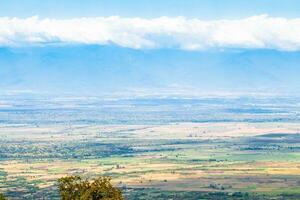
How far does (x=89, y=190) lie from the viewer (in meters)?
45.1

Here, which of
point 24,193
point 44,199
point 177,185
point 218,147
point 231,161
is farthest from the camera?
point 218,147

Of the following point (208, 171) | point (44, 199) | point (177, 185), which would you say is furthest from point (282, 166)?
point (44, 199)

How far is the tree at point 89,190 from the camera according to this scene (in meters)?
44.8

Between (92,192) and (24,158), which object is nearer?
(92,192)

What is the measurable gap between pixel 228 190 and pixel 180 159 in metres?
43.5

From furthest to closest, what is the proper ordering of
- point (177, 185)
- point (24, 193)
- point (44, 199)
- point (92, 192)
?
point (177, 185)
point (24, 193)
point (44, 199)
point (92, 192)

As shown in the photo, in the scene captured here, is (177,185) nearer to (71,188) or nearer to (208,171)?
(208,171)

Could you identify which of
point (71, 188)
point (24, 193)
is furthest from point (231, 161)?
point (71, 188)

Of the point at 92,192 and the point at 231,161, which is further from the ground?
the point at 231,161

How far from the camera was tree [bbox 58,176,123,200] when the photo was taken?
4481cm

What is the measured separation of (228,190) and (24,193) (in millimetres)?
28748

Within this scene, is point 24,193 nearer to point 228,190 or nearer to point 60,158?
point 228,190

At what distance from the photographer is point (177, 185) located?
12888cm

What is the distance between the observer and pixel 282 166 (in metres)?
151
